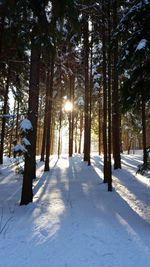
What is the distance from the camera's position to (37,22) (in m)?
8.56

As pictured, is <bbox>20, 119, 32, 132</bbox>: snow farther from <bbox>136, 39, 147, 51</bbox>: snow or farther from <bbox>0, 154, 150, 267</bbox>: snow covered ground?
<bbox>136, 39, 147, 51</bbox>: snow

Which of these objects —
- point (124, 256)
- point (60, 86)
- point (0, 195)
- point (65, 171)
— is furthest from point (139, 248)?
point (60, 86)

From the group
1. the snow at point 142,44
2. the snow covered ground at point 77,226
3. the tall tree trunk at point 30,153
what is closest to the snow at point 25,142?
the tall tree trunk at point 30,153

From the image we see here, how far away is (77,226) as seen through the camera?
6.61 metres

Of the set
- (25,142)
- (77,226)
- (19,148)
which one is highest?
(25,142)

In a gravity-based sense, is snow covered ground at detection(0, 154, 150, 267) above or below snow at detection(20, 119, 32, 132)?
below

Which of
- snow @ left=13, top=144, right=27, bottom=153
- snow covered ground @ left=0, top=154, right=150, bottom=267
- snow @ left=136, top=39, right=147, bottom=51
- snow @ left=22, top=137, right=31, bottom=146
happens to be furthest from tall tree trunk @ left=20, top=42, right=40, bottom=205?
snow @ left=136, top=39, right=147, bottom=51

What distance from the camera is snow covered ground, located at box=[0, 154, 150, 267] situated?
16.6 feet

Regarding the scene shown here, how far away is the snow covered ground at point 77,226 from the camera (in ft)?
16.6

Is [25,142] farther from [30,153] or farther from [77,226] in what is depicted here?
[77,226]

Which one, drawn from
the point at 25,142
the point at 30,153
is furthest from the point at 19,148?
the point at 30,153

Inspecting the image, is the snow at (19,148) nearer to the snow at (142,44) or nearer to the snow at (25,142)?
the snow at (25,142)

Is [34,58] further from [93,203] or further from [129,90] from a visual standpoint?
[93,203]

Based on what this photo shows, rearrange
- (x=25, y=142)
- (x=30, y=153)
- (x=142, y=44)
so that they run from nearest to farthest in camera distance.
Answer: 1. (x=142, y=44)
2. (x=25, y=142)
3. (x=30, y=153)
